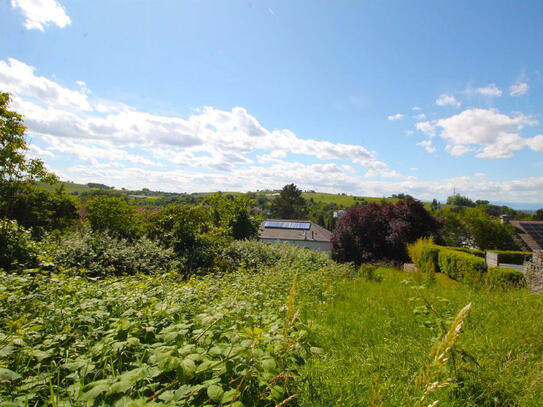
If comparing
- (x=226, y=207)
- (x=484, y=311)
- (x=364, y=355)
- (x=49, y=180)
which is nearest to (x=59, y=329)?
(x=364, y=355)

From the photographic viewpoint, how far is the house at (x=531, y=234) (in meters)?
29.9

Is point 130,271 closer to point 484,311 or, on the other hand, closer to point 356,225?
point 484,311

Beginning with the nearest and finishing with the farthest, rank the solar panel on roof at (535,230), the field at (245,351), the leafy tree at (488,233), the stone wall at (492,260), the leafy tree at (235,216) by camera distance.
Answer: the field at (245,351) → the stone wall at (492,260) → the leafy tree at (235,216) → the leafy tree at (488,233) → the solar panel on roof at (535,230)

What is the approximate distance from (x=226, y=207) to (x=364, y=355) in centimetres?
1581

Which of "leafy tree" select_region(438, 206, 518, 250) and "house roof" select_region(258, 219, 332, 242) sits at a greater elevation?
"leafy tree" select_region(438, 206, 518, 250)

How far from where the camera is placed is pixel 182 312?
2.94m

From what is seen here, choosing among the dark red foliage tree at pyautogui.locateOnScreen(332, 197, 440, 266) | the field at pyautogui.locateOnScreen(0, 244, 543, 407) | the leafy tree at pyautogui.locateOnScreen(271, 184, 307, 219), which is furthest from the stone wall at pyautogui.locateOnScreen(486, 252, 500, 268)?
the leafy tree at pyautogui.locateOnScreen(271, 184, 307, 219)

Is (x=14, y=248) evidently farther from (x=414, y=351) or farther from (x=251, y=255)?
(x=414, y=351)

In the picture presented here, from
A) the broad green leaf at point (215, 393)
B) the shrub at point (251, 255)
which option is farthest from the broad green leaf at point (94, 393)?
the shrub at point (251, 255)

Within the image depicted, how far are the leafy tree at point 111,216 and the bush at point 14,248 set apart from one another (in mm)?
4602

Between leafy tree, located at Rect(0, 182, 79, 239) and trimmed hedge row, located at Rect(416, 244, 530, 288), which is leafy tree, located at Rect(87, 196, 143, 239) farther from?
trimmed hedge row, located at Rect(416, 244, 530, 288)

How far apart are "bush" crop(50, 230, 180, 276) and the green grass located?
5642mm

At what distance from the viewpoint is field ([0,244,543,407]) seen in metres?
1.42

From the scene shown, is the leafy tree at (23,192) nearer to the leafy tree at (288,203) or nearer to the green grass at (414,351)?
the green grass at (414,351)
